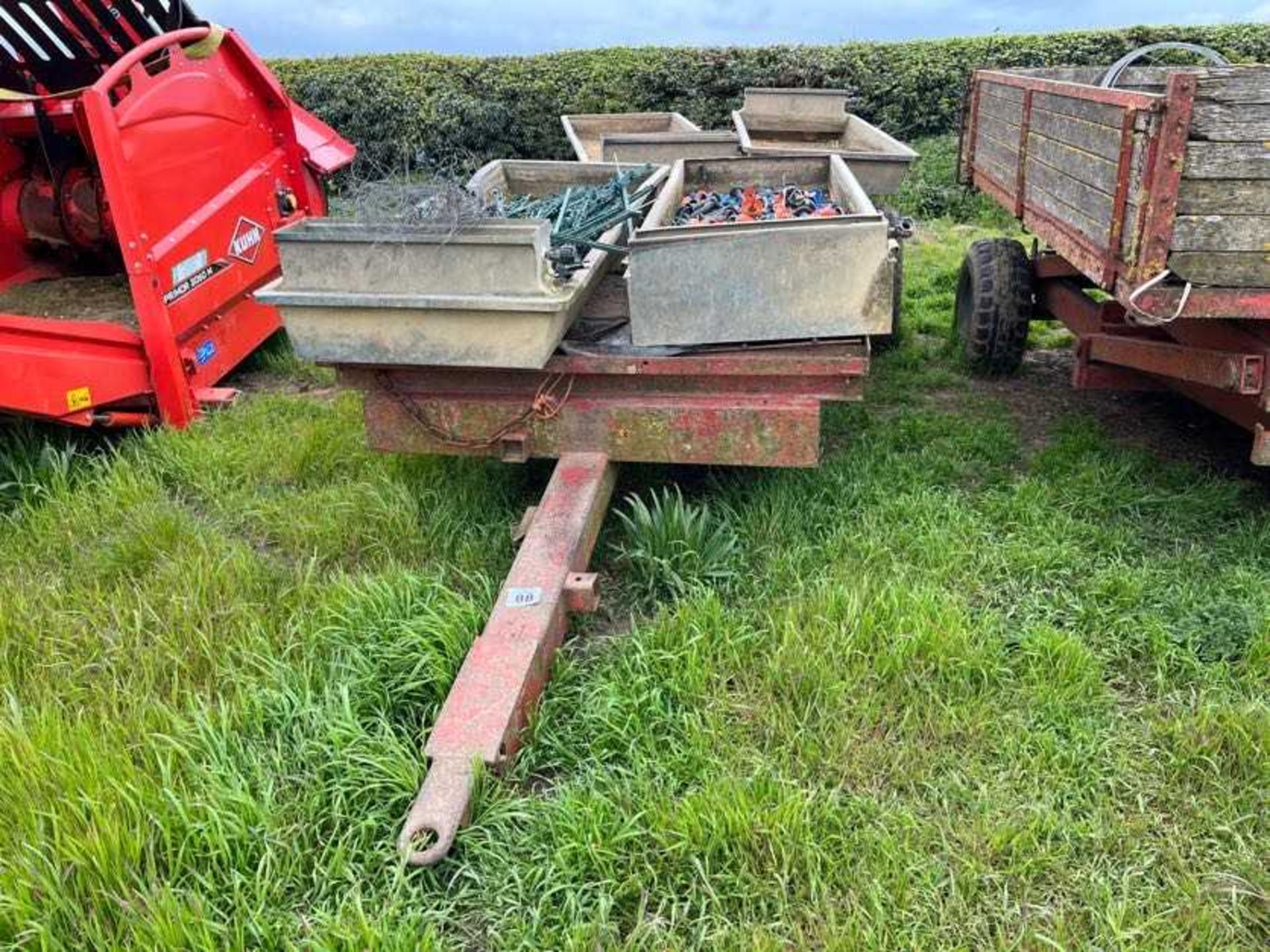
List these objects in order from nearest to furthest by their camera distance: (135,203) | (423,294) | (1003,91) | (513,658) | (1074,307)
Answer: (513,658) < (423,294) < (135,203) < (1074,307) < (1003,91)

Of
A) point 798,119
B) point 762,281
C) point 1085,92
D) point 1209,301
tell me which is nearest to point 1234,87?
point 1209,301

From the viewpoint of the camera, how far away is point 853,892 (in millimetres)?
2043

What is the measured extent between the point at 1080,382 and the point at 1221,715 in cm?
181

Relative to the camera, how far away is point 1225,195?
2.70 m

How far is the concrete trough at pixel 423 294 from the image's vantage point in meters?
2.98

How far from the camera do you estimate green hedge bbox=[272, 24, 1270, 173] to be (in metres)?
10.5

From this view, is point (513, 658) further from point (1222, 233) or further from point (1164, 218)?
point (1222, 233)

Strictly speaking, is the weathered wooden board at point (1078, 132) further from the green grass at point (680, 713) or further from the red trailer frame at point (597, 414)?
the green grass at point (680, 713)

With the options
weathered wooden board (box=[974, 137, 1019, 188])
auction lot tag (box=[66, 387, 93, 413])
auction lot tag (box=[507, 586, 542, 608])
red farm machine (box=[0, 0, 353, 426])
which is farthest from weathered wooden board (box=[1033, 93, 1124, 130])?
auction lot tag (box=[66, 387, 93, 413])

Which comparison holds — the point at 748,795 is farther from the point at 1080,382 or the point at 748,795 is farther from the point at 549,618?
the point at 1080,382

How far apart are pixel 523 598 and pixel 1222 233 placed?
2122 millimetres

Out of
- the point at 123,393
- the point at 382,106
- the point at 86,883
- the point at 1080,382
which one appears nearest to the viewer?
the point at 86,883

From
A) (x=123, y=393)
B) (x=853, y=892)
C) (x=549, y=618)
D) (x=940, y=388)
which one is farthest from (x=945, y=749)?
(x=123, y=393)

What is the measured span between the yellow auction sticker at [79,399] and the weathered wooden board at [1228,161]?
400 cm
